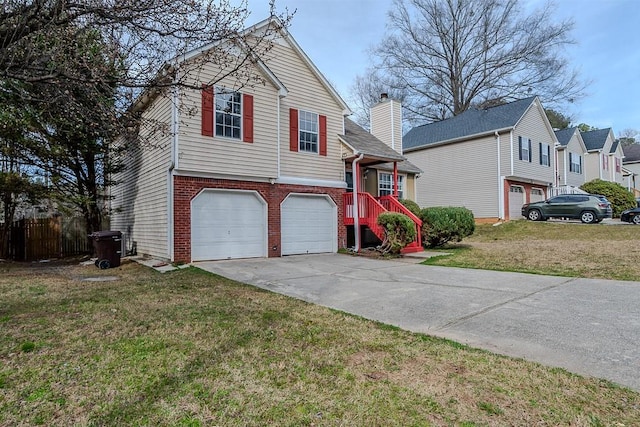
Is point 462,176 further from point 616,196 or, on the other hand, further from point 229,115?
point 229,115

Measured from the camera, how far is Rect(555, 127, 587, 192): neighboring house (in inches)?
1053

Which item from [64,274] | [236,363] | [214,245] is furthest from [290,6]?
[64,274]

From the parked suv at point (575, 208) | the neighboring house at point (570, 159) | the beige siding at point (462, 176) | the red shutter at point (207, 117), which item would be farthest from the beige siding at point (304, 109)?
the neighboring house at point (570, 159)

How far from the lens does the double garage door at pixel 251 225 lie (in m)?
10.5

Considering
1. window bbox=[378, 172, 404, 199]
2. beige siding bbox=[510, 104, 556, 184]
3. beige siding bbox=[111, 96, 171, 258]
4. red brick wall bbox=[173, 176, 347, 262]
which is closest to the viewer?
red brick wall bbox=[173, 176, 347, 262]

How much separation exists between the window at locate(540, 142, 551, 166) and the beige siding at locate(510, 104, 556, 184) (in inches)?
7.8

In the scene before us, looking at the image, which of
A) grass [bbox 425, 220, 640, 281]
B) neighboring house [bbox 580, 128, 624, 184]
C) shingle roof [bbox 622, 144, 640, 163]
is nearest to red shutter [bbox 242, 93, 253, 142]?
grass [bbox 425, 220, 640, 281]

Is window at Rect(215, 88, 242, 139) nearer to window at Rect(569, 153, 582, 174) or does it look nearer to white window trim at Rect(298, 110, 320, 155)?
white window trim at Rect(298, 110, 320, 155)

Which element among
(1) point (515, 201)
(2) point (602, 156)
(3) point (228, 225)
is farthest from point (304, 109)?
(2) point (602, 156)

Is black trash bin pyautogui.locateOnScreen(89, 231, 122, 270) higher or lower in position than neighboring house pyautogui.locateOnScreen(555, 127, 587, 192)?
→ lower

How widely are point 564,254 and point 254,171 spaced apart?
9559mm

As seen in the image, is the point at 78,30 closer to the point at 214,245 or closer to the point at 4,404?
the point at 4,404

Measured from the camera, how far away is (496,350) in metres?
3.71

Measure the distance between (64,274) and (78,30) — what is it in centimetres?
595
